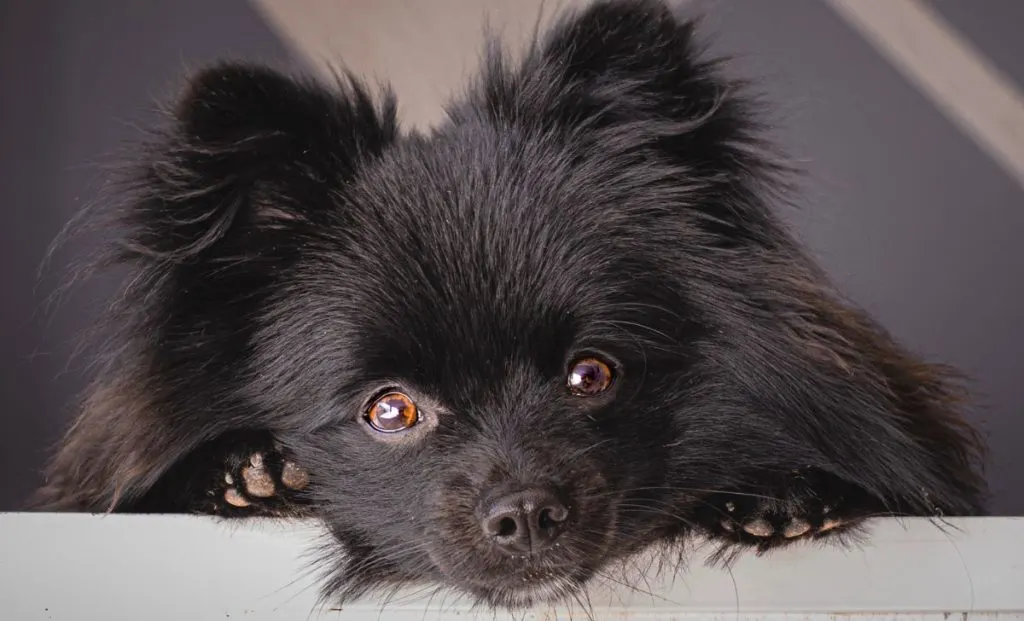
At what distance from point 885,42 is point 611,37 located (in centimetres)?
259

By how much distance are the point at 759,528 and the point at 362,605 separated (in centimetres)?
84

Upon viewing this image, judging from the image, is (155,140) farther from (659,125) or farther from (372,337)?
(659,125)

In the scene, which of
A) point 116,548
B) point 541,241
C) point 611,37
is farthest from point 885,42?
point 116,548

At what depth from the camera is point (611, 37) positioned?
7.58 ft

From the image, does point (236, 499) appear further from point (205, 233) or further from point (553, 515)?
point (553, 515)

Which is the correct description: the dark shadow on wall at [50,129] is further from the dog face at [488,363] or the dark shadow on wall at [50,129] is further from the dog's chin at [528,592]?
the dog's chin at [528,592]

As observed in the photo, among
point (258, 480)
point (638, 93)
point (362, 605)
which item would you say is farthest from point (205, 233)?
point (638, 93)

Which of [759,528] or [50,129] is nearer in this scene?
[759,528]

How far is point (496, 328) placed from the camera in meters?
2.09

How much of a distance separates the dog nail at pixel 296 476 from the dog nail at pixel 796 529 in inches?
42.6

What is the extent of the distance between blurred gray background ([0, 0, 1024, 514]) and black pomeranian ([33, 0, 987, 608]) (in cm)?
203

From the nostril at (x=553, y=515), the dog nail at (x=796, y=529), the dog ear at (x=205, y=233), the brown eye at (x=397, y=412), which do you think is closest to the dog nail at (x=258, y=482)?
the dog ear at (x=205, y=233)

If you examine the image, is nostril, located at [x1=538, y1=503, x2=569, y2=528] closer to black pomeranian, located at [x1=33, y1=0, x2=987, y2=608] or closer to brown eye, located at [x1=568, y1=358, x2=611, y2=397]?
black pomeranian, located at [x1=33, y1=0, x2=987, y2=608]

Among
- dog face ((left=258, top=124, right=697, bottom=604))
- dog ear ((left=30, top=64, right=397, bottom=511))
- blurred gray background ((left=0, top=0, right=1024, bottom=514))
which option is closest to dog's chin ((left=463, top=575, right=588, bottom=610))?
dog face ((left=258, top=124, right=697, bottom=604))
